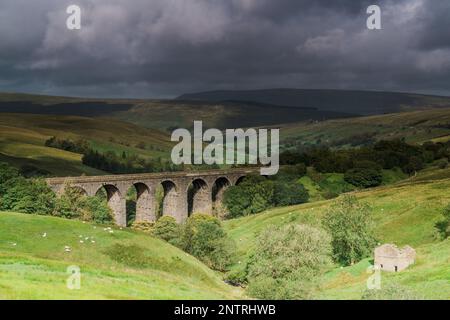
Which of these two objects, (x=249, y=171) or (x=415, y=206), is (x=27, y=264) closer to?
(x=415, y=206)

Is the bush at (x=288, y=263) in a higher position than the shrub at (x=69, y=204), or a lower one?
lower

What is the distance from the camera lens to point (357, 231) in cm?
6819

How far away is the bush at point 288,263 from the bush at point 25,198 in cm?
A: 4541

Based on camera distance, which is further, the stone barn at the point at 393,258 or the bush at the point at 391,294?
the stone barn at the point at 393,258

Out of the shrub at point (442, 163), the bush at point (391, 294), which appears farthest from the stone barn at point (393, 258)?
the shrub at point (442, 163)

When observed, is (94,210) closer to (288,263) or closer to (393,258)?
(288,263)

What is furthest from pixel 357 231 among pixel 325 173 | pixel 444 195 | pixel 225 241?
pixel 325 173

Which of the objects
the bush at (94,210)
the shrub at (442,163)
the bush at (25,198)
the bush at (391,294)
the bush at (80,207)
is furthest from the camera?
the shrub at (442,163)

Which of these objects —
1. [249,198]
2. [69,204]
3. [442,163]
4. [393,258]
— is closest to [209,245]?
[69,204]

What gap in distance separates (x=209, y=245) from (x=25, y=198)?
99.9 ft

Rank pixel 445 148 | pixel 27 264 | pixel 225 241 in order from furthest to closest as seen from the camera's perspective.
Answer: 1. pixel 445 148
2. pixel 225 241
3. pixel 27 264

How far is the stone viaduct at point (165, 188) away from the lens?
112312 millimetres

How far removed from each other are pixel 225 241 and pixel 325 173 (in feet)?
281

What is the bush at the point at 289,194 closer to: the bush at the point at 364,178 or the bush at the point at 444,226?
the bush at the point at 364,178
